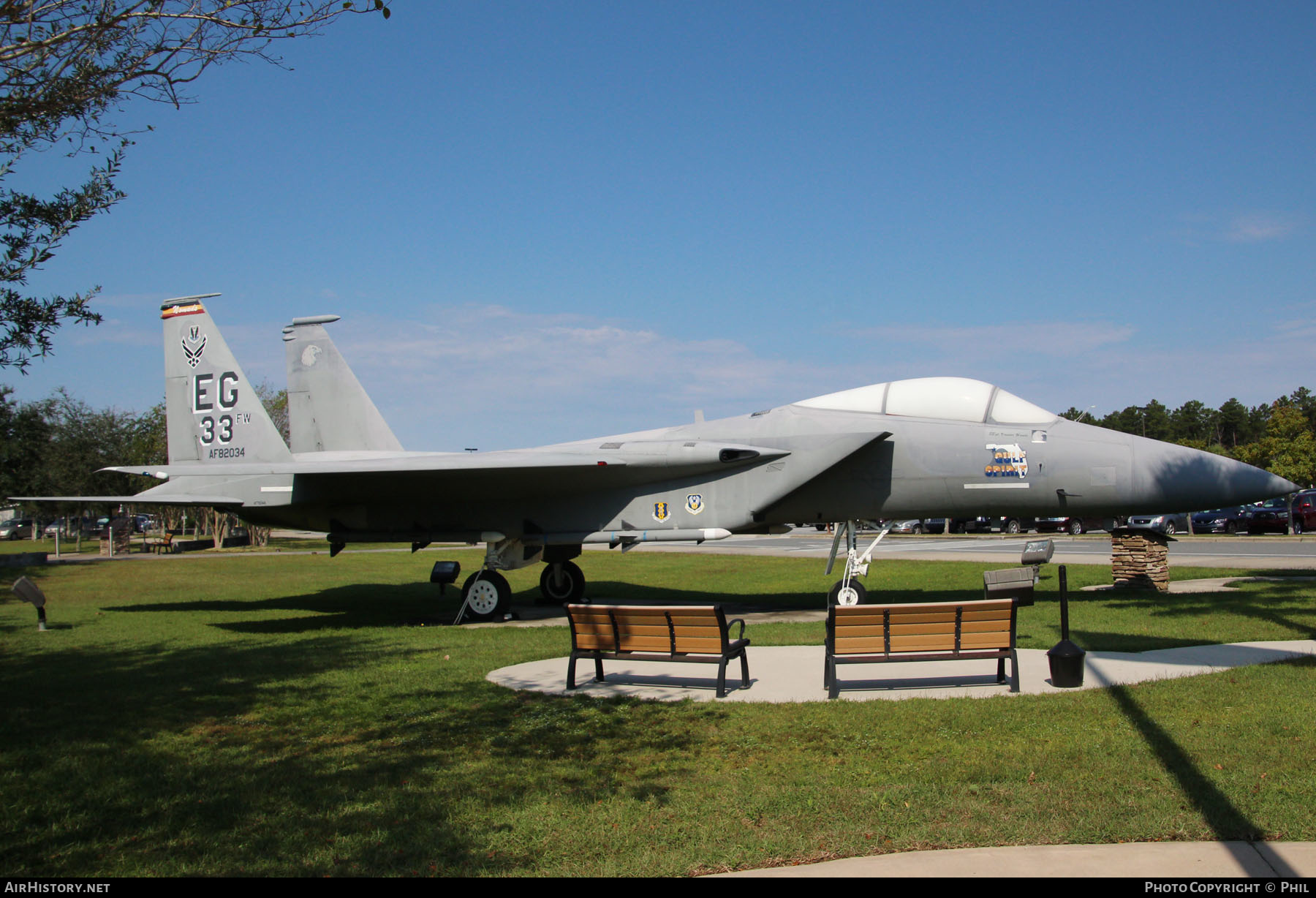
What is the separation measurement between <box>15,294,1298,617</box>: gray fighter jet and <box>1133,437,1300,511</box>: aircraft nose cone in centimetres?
3

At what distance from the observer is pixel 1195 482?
38.8ft

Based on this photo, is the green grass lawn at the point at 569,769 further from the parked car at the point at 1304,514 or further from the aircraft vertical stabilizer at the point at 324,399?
the parked car at the point at 1304,514

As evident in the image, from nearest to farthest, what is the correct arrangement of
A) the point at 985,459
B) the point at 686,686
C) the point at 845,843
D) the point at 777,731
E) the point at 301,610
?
the point at 845,843 → the point at 777,731 → the point at 686,686 → the point at 985,459 → the point at 301,610

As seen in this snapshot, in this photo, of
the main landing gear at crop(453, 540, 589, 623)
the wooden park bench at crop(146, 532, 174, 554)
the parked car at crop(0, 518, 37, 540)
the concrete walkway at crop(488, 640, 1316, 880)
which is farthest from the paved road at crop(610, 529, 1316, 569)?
the parked car at crop(0, 518, 37, 540)

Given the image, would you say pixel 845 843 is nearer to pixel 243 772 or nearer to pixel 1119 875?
pixel 1119 875

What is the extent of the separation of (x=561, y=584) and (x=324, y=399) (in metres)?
5.76

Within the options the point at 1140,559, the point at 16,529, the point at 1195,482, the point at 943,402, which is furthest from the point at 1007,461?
the point at 16,529

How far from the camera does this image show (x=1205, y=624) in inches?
423

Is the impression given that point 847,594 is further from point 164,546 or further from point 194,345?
point 164,546

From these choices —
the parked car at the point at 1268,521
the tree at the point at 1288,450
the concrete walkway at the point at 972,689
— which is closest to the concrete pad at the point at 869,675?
the concrete walkway at the point at 972,689

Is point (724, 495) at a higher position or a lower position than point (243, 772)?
higher

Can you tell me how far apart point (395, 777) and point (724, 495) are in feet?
28.6

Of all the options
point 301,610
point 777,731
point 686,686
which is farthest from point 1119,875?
point 301,610

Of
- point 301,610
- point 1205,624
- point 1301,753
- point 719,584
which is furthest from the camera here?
point 719,584
